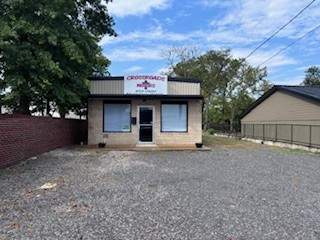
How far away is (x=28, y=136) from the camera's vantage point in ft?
37.1

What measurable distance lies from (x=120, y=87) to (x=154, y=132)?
279 cm

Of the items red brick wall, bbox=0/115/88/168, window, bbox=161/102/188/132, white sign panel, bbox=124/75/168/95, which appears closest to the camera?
red brick wall, bbox=0/115/88/168

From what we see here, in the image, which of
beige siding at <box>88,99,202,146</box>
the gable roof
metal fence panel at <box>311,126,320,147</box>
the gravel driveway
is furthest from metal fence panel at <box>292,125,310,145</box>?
the gravel driveway

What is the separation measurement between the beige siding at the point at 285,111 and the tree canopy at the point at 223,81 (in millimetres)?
18908

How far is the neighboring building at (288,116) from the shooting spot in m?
19.2

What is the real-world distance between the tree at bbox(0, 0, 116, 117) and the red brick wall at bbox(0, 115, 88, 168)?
1.64 meters

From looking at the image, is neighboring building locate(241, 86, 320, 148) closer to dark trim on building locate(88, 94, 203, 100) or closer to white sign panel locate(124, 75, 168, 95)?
dark trim on building locate(88, 94, 203, 100)

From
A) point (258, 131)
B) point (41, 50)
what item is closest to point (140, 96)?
point (41, 50)

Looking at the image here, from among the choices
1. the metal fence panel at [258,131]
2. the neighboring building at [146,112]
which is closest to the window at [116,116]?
the neighboring building at [146,112]

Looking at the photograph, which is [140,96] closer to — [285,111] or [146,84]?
[146,84]

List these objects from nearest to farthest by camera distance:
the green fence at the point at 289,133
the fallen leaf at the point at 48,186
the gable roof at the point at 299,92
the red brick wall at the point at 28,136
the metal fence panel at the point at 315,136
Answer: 1. the fallen leaf at the point at 48,186
2. the red brick wall at the point at 28,136
3. the metal fence panel at the point at 315,136
4. the green fence at the point at 289,133
5. the gable roof at the point at 299,92

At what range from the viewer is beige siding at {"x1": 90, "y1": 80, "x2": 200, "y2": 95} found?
16.3 metres

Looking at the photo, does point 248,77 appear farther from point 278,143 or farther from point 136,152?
point 136,152

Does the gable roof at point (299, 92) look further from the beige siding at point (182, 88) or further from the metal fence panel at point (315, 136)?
the beige siding at point (182, 88)
